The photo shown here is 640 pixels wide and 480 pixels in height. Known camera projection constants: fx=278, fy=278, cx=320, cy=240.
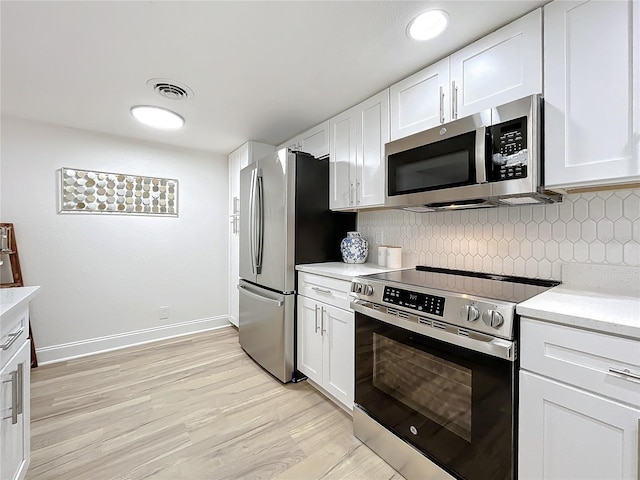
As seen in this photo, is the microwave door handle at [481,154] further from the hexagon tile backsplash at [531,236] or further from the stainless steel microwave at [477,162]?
the hexagon tile backsplash at [531,236]

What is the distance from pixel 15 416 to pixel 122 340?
6.88ft

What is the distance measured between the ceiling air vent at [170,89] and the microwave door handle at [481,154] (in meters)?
1.94

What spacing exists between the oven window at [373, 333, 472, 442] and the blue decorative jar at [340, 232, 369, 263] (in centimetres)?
87

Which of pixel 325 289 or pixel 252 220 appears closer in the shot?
pixel 325 289

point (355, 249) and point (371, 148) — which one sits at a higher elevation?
point (371, 148)

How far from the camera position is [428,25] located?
55.5 inches

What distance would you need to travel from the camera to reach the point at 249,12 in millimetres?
1322

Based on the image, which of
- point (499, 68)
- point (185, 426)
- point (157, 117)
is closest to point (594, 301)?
point (499, 68)

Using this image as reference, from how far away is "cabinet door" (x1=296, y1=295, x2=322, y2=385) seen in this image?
6.87 feet

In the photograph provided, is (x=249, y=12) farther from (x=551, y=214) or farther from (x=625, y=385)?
(x=625, y=385)

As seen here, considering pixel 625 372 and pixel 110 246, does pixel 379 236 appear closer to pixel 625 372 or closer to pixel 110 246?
pixel 625 372

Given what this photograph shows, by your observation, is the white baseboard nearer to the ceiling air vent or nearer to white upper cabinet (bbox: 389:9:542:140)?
the ceiling air vent

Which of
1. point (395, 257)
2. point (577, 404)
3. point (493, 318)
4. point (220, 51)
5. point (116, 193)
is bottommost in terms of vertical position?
point (577, 404)

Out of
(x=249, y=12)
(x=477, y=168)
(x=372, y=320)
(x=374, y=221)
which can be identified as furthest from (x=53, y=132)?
(x=477, y=168)
